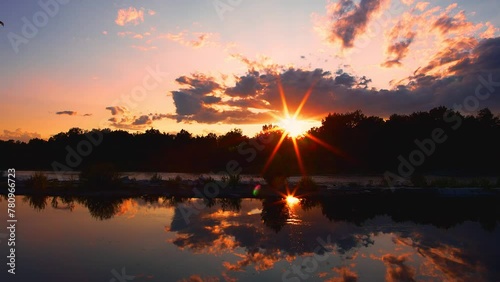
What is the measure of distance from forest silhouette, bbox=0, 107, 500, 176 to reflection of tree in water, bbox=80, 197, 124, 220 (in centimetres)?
3156

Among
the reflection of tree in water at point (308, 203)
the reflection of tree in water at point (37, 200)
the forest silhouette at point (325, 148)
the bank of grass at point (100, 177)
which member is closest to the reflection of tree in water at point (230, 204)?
the reflection of tree in water at point (308, 203)

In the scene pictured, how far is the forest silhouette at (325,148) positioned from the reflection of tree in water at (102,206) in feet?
104

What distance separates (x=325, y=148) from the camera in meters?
73.1

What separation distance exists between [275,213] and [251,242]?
5.80 metres

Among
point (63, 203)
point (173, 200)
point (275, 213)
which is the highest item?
point (63, 203)

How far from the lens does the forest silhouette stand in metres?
61.4

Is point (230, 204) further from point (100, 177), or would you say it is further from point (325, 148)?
point (325, 148)

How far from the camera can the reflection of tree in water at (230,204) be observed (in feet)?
64.5

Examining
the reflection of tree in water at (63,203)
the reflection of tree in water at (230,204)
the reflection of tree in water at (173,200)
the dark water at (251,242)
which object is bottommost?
the dark water at (251,242)

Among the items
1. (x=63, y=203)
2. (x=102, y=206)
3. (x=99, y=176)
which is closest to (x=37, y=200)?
(x=63, y=203)

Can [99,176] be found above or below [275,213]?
above

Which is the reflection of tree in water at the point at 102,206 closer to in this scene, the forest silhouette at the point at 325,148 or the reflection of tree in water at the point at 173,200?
the reflection of tree in water at the point at 173,200

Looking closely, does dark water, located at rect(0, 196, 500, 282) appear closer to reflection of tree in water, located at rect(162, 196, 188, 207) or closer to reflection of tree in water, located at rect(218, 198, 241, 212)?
reflection of tree in water, located at rect(218, 198, 241, 212)

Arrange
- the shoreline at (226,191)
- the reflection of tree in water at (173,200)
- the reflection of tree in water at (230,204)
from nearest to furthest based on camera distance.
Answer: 1. the reflection of tree in water at (230,204)
2. the reflection of tree in water at (173,200)
3. the shoreline at (226,191)
